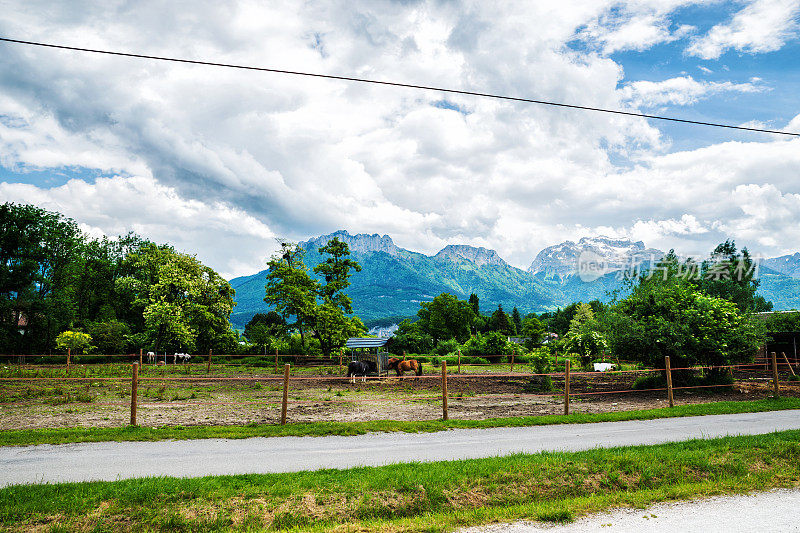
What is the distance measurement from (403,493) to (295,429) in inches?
199

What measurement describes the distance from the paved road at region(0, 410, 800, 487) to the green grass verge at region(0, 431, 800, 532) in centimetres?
83

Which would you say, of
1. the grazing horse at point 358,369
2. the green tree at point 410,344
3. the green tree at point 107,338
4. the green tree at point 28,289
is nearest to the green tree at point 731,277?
the green tree at point 410,344

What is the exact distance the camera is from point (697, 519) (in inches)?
221

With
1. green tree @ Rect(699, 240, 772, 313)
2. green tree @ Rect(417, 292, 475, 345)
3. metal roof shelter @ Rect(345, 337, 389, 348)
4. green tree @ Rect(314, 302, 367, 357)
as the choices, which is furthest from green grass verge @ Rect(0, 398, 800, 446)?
green tree @ Rect(417, 292, 475, 345)

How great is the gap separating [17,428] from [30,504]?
6.83m

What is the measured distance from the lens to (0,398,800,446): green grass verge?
9.53 m

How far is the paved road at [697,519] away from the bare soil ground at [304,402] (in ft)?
23.3

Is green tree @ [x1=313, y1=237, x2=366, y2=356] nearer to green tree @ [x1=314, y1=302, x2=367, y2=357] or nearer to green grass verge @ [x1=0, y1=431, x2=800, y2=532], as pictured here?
green tree @ [x1=314, y1=302, x2=367, y2=357]

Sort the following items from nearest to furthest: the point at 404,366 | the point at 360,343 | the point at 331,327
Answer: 1. the point at 404,366
2. the point at 331,327
3. the point at 360,343

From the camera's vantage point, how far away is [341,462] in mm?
7793

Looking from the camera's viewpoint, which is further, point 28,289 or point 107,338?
point 28,289

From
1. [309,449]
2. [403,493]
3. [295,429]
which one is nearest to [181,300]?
[295,429]

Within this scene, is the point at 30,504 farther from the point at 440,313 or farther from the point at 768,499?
the point at 440,313

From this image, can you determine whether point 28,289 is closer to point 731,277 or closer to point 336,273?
point 336,273
